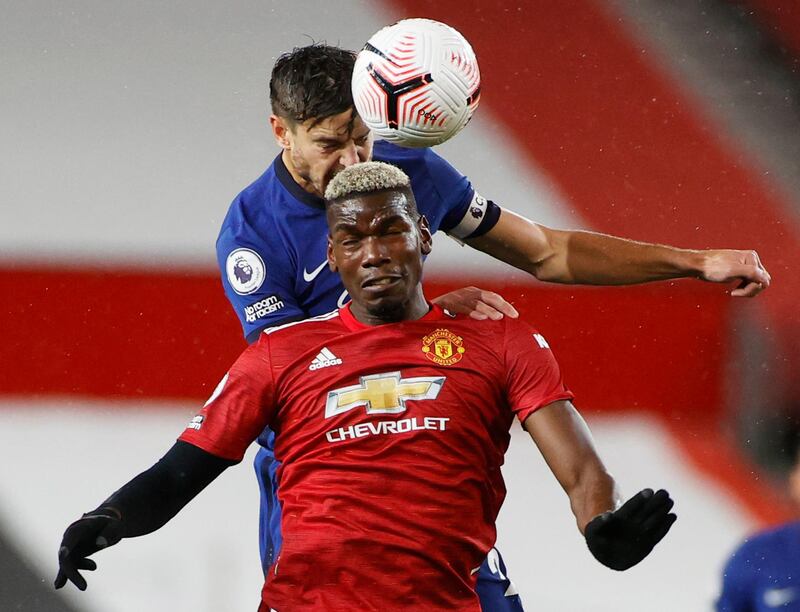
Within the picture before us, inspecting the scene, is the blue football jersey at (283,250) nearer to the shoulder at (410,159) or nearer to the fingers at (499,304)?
the shoulder at (410,159)

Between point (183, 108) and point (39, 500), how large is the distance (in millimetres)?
1258

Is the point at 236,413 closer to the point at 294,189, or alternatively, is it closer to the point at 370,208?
the point at 370,208

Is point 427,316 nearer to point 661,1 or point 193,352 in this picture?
point 193,352

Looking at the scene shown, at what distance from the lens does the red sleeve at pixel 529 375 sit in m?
2.21

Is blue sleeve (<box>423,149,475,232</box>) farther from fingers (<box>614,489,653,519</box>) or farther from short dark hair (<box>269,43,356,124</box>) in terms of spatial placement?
fingers (<box>614,489,653,519</box>)


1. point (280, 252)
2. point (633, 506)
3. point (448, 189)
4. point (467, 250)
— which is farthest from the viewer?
point (467, 250)

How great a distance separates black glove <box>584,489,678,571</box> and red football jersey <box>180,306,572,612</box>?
0.31m

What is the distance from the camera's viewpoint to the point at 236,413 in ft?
7.47

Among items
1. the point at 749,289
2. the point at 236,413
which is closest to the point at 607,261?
the point at 749,289

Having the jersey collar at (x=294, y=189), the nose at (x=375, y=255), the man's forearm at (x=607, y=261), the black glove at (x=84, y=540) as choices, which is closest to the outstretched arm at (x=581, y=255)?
the man's forearm at (x=607, y=261)

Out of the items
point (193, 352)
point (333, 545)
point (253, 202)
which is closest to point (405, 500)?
point (333, 545)

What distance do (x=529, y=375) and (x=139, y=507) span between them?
644mm

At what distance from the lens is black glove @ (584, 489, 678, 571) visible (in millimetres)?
1904

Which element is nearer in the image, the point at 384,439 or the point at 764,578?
the point at 384,439
